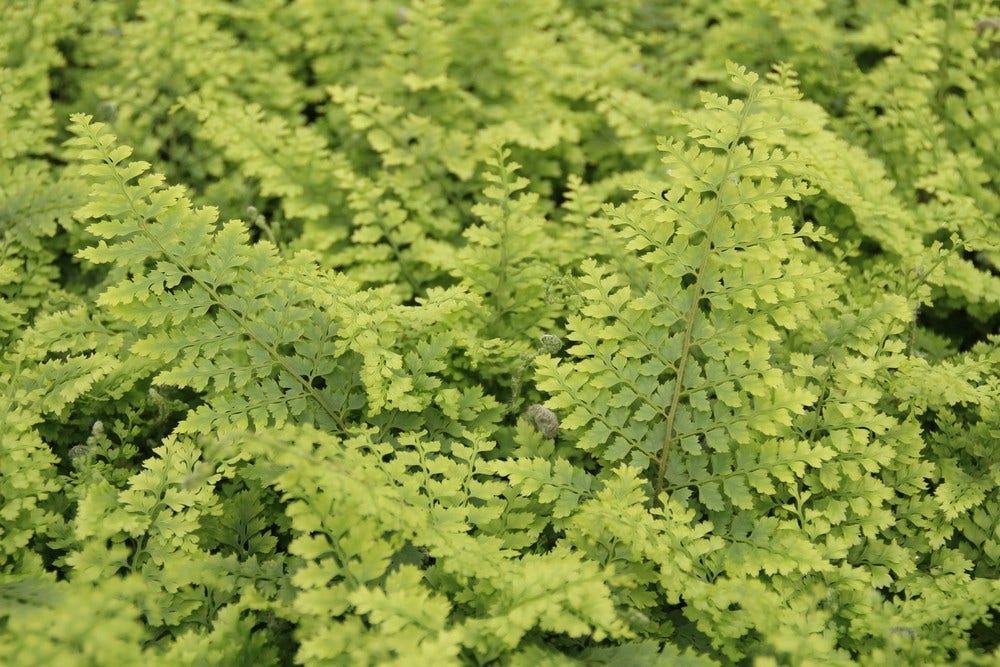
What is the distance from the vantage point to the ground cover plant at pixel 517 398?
6.61 ft

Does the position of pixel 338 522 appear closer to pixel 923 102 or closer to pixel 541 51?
pixel 541 51

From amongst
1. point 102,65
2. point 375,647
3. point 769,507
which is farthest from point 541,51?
point 375,647

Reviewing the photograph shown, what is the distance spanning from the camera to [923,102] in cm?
352

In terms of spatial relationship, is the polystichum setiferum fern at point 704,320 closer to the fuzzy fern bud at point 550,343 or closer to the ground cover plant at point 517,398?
the ground cover plant at point 517,398

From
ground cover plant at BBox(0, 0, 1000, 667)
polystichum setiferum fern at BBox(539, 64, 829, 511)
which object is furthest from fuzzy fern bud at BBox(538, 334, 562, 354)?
polystichum setiferum fern at BBox(539, 64, 829, 511)

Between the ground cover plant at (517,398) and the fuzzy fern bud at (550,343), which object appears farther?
the fuzzy fern bud at (550,343)

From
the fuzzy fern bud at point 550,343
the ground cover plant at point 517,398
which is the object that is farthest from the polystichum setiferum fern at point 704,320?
the fuzzy fern bud at point 550,343

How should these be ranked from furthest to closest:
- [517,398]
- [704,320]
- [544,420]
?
[517,398]
[544,420]
[704,320]

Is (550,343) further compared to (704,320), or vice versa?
(550,343)

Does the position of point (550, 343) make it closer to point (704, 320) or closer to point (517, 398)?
point (517, 398)

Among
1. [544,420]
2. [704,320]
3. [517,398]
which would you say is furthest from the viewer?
[517,398]

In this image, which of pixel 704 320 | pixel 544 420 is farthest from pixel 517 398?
pixel 704 320

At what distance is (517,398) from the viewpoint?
280 cm

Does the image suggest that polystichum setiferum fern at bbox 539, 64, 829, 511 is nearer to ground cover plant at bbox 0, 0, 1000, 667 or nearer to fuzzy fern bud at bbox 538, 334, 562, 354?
ground cover plant at bbox 0, 0, 1000, 667
